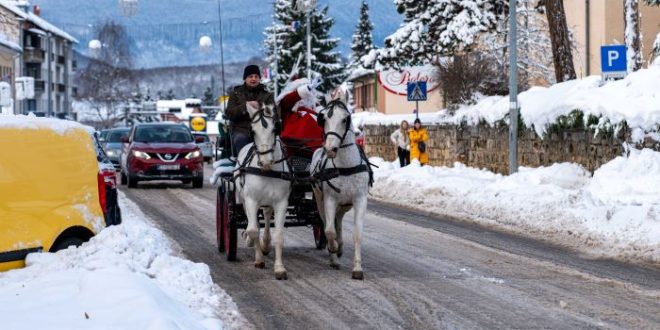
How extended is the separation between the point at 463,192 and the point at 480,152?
7.58 metres

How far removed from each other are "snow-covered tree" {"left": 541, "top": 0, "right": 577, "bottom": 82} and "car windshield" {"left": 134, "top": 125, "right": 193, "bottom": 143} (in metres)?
10.6

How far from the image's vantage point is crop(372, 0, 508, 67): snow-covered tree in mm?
41219

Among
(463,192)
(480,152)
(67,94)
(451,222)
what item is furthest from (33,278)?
(67,94)

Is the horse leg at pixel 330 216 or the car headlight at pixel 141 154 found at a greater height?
the car headlight at pixel 141 154

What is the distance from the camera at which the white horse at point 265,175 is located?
1136 cm

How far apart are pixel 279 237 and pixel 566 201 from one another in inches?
323

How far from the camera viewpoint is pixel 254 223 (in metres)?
11.5

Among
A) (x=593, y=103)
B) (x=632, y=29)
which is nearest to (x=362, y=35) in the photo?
(x=632, y=29)

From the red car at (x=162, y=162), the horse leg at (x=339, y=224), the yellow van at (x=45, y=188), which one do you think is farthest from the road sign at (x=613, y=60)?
the yellow van at (x=45, y=188)

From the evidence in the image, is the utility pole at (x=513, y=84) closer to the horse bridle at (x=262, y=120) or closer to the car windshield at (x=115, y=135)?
the horse bridle at (x=262, y=120)

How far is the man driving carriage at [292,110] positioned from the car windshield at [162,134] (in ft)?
57.8

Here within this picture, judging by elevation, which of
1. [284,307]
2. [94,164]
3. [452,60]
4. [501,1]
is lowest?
[284,307]

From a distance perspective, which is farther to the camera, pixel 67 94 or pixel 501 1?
pixel 67 94

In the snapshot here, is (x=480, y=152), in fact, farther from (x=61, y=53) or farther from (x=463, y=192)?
(x=61, y=53)
